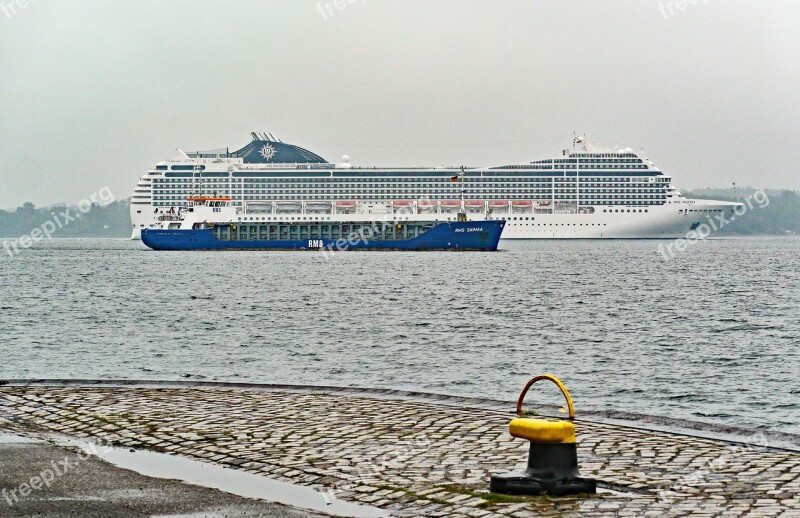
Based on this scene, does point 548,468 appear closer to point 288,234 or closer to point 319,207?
point 288,234

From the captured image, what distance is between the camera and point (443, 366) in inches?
733

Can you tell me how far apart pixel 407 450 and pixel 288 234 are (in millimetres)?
89135

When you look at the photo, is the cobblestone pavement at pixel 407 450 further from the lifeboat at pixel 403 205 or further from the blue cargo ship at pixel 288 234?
the lifeboat at pixel 403 205

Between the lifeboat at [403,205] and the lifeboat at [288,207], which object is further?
the lifeboat at [403,205]

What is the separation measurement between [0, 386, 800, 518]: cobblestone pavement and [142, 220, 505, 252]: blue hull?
79.2 metres

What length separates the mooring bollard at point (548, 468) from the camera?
7.16 meters

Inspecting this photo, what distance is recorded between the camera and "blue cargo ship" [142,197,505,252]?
93.8 m

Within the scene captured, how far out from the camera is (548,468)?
23.7ft

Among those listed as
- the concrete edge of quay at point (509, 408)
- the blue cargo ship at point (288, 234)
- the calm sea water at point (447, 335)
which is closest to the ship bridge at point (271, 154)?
the blue cargo ship at point (288, 234)

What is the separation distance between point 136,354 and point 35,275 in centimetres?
4298

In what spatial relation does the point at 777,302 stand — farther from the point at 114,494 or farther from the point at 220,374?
the point at 114,494

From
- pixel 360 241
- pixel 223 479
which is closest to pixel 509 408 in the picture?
pixel 223 479

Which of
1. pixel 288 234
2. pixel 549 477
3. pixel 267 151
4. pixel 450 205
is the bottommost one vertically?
pixel 549 477

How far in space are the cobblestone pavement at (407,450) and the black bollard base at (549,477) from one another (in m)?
0.11
